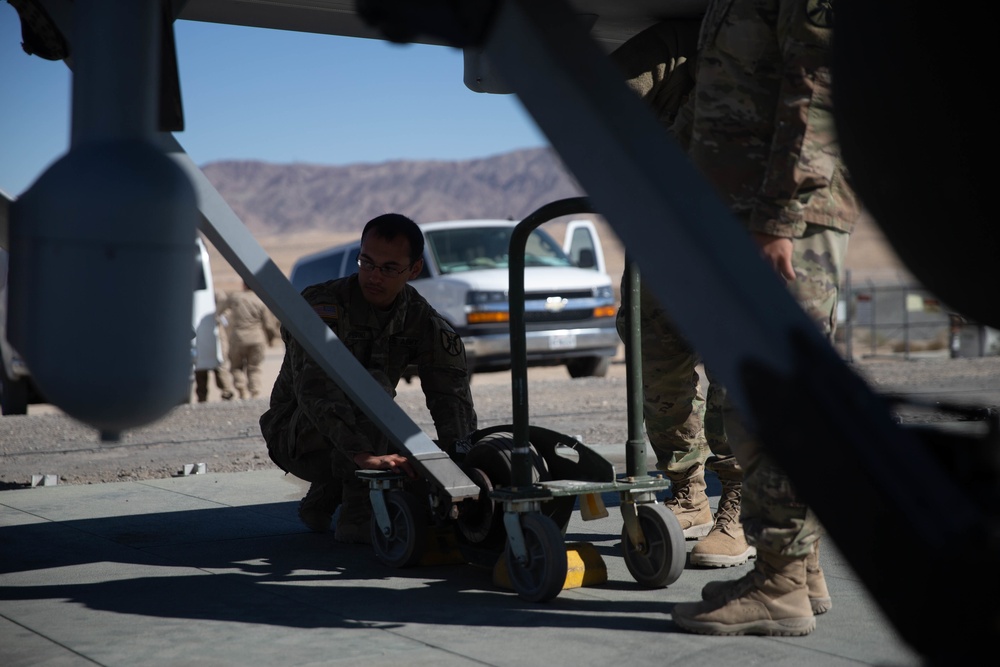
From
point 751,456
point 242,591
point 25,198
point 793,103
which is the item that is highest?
point 793,103

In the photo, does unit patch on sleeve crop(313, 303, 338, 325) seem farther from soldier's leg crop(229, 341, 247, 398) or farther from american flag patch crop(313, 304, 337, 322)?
soldier's leg crop(229, 341, 247, 398)

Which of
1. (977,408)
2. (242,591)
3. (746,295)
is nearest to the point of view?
(746,295)

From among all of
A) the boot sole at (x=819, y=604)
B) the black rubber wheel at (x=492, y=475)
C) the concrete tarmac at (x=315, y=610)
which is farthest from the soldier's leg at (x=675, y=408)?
the boot sole at (x=819, y=604)

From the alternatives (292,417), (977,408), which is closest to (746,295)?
(977,408)

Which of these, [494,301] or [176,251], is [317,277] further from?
[176,251]

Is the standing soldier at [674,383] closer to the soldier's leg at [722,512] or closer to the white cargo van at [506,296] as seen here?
the soldier's leg at [722,512]

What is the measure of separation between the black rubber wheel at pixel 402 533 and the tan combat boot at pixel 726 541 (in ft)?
2.84

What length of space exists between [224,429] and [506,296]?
205 inches

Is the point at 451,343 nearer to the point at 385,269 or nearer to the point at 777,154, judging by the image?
the point at 385,269

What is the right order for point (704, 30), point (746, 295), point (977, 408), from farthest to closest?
point (704, 30)
point (977, 408)
point (746, 295)

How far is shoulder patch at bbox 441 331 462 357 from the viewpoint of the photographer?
12.8 ft

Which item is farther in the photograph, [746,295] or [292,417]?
[292,417]

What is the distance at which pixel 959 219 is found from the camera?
1676mm

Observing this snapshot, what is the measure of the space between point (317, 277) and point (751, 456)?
531 inches
